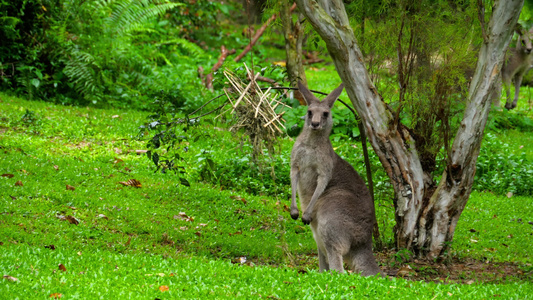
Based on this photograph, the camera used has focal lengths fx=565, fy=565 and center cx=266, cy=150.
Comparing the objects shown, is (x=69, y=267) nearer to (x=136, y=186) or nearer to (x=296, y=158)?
(x=296, y=158)

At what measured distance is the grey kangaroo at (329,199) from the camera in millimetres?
6102

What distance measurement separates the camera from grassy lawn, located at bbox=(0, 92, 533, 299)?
5016 millimetres

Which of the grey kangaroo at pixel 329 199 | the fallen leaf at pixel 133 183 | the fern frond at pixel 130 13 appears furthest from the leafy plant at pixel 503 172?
the fern frond at pixel 130 13

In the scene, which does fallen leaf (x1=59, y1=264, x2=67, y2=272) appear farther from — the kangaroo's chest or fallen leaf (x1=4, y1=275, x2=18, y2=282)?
the kangaroo's chest

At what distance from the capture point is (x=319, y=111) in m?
6.30

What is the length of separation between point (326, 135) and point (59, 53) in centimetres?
971

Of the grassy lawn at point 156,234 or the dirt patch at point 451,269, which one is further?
the dirt patch at point 451,269

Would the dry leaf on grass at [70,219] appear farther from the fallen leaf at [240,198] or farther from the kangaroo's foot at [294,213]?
the kangaroo's foot at [294,213]

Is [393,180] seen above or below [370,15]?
below

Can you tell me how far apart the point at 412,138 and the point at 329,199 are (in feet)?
5.22

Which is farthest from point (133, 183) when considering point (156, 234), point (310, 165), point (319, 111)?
point (319, 111)

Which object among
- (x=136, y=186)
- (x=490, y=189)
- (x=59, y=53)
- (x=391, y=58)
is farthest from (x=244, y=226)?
(x=59, y=53)

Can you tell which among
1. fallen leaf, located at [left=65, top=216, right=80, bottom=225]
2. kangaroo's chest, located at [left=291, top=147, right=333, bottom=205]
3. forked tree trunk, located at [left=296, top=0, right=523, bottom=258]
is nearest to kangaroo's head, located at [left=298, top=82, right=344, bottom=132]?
kangaroo's chest, located at [left=291, top=147, right=333, bottom=205]

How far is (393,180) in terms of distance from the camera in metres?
7.13
